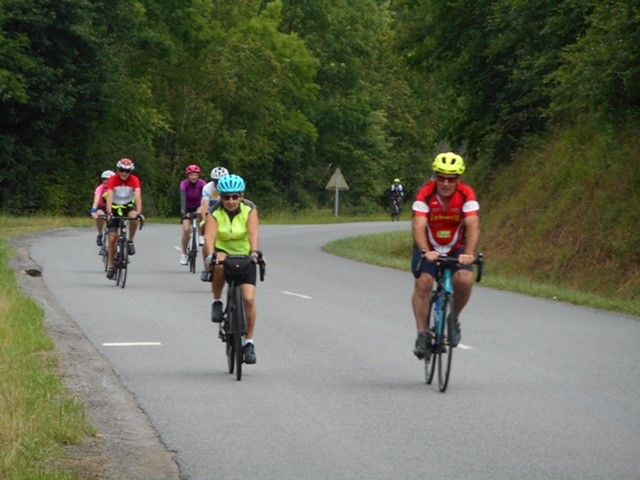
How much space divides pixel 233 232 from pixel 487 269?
2116cm

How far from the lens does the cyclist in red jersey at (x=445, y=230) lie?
42.4 feet

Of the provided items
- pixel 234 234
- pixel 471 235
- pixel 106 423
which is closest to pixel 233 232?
pixel 234 234

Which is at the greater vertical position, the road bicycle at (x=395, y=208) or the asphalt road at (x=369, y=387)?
the asphalt road at (x=369, y=387)

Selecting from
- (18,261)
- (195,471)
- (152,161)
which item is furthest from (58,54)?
(195,471)

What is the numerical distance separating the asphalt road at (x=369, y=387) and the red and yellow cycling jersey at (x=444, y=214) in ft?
3.81

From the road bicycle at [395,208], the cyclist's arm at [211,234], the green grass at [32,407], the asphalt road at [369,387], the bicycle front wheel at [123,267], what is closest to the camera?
the green grass at [32,407]

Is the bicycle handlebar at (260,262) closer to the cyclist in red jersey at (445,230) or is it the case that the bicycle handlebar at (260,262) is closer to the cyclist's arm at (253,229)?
the cyclist's arm at (253,229)

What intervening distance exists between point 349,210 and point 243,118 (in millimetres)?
12862

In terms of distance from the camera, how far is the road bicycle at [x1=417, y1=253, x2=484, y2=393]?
507 inches

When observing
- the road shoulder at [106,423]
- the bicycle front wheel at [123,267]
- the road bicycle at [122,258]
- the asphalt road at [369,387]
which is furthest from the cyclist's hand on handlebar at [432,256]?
the bicycle front wheel at [123,267]

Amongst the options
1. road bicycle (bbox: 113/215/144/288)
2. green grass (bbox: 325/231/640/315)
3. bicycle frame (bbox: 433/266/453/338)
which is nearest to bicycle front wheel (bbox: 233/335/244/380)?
bicycle frame (bbox: 433/266/453/338)

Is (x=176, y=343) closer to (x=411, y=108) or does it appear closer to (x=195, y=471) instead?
(x=195, y=471)

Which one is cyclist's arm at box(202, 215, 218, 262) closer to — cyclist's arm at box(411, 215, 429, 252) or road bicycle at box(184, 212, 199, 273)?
cyclist's arm at box(411, 215, 429, 252)

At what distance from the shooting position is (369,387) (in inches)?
514
